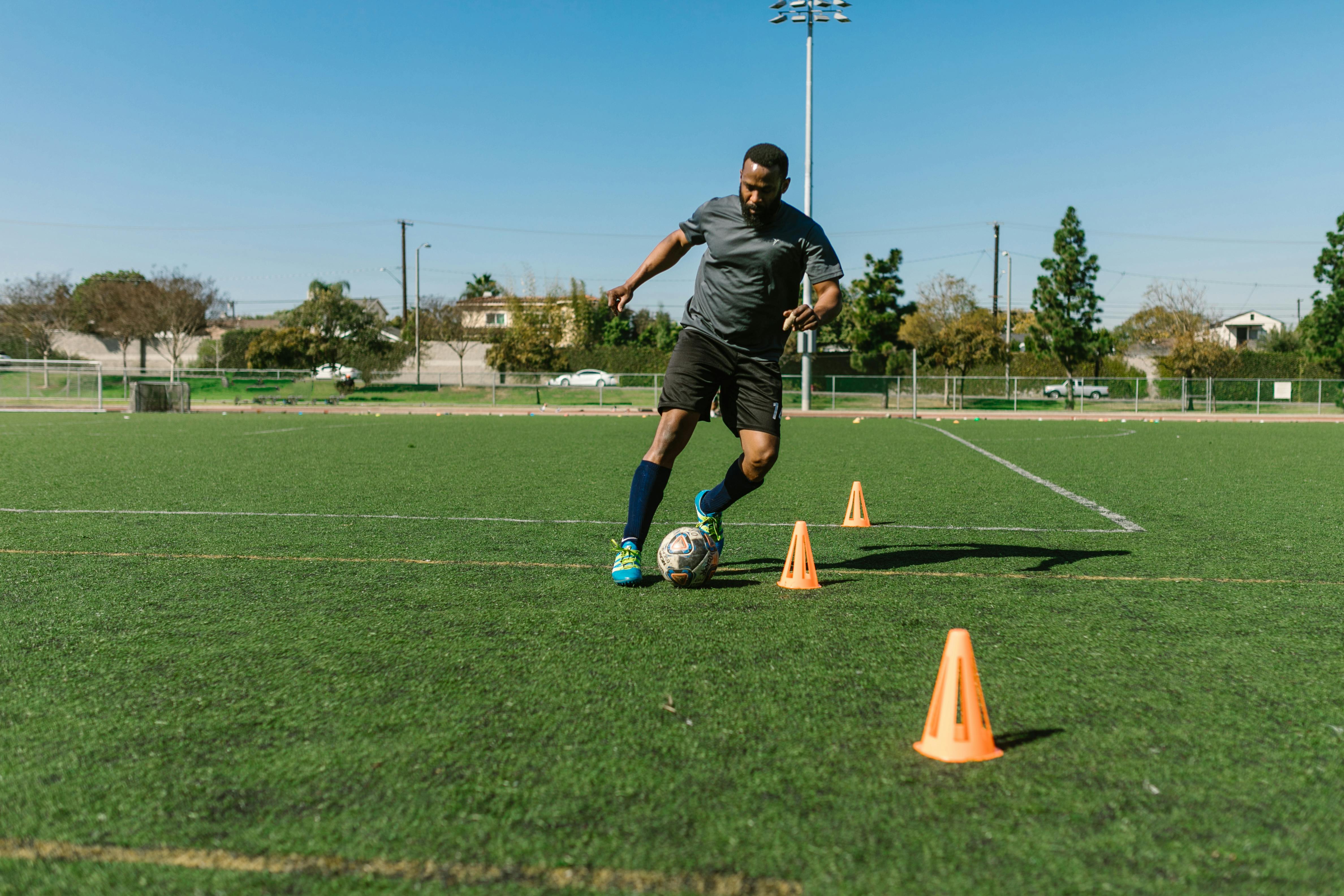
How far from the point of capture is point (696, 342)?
491cm

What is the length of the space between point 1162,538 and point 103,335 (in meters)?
77.2

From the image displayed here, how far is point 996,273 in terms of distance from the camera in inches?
2436

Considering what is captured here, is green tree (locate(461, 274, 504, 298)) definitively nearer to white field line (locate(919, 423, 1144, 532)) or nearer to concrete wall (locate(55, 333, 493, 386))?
concrete wall (locate(55, 333, 493, 386))

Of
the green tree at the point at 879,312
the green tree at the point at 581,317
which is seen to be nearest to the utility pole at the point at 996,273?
the green tree at the point at 879,312

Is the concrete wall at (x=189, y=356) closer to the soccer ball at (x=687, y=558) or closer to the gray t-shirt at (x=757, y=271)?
the gray t-shirt at (x=757, y=271)

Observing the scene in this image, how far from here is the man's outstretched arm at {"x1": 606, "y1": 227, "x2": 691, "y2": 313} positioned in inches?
200

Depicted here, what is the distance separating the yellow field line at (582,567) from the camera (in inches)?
188

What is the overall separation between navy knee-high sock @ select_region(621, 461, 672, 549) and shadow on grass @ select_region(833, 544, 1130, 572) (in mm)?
991

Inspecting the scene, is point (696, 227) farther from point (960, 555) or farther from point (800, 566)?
point (960, 555)

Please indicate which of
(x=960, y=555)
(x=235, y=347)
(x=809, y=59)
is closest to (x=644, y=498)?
(x=960, y=555)

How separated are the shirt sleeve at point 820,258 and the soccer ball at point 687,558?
1.36m

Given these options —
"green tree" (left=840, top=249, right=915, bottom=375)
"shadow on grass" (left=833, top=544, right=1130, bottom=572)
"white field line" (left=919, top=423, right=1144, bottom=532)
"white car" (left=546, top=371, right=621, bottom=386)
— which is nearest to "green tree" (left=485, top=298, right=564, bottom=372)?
"white car" (left=546, top=371, right=621, bottom=386)

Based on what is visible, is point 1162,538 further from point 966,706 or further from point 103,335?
point 103,335

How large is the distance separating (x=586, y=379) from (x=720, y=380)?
152 ft
